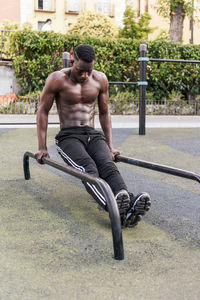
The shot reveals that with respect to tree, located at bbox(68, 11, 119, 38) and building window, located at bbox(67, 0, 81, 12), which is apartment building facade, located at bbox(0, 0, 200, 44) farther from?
tree, located at bbox(68, 11, 119, 38)

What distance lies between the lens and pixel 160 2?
49.7ft

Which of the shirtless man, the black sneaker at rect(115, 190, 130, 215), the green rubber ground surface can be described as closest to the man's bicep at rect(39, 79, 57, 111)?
the shirtless man

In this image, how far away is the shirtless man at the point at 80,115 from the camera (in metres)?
2.65

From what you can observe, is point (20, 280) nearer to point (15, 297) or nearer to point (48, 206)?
point (15, 297)

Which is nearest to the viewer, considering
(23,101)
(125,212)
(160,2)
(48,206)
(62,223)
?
(125,212)

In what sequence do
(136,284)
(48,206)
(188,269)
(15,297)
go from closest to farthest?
1. (15,297)
2. (136,284)
3. (188,269)
4. (48,206)

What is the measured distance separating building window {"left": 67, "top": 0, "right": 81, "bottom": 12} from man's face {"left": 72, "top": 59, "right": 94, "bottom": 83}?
26572 millimetres

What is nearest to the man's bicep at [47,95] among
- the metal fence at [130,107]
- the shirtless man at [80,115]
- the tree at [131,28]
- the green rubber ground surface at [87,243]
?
the shirtless man at [80,115]

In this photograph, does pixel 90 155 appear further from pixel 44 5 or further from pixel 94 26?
pixel 44 5

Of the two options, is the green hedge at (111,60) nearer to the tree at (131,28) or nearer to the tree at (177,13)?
the tree at (177,13)

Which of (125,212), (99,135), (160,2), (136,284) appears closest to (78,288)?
(136,284)

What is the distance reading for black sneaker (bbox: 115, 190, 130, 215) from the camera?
7.25 ft

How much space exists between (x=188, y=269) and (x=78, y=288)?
51cm

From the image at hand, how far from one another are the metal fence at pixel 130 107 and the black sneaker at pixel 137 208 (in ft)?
28.3
